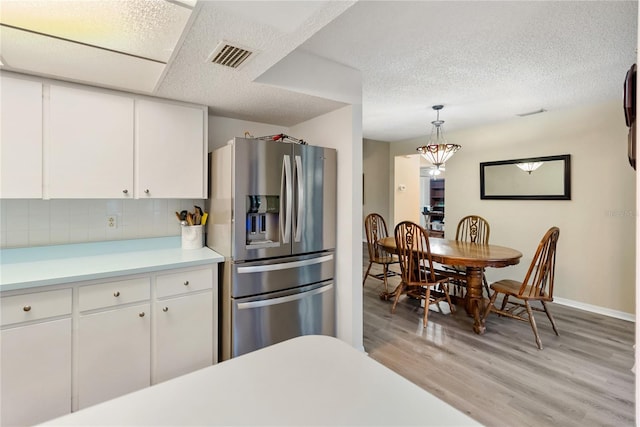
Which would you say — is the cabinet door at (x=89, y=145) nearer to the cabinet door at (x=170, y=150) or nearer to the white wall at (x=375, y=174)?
the cabinet door at (x=170, y=150)

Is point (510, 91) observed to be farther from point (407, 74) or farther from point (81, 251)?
point (81, 251)

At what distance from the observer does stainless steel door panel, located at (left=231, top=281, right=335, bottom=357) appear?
2.08 metres

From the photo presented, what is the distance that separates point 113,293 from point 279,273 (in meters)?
1.02

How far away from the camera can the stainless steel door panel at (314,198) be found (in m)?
2.28

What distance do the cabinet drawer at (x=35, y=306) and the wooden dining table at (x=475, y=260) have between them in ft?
9.55

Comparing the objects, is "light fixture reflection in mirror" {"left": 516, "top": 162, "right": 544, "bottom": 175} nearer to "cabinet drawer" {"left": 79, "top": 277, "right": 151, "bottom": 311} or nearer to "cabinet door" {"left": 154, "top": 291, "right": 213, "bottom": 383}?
"cabinet door" {"left": 154, "top": 291, "right": 213, "bottom": 383}

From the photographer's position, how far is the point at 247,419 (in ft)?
1.90

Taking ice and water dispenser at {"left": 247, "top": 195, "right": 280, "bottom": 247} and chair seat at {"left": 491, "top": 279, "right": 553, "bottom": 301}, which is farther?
chair seat at {"left": 491, "top": 279, "right": 553, "bottom": 301}

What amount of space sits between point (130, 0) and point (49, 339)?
66.6 inches

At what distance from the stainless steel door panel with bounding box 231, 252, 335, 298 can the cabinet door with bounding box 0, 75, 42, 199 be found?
1332mm

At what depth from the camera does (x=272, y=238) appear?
89.9 inches

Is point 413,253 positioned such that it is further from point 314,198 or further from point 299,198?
point 299,198

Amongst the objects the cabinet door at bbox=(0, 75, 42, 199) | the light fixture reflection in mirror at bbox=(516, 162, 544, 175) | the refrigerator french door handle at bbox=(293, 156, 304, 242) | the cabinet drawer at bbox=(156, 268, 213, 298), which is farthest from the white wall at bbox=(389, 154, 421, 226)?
the cabinet door at bbox=(0, 75, 42, 199)

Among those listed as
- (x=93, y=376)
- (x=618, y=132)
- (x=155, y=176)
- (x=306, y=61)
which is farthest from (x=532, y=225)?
(x=93, y=376)
